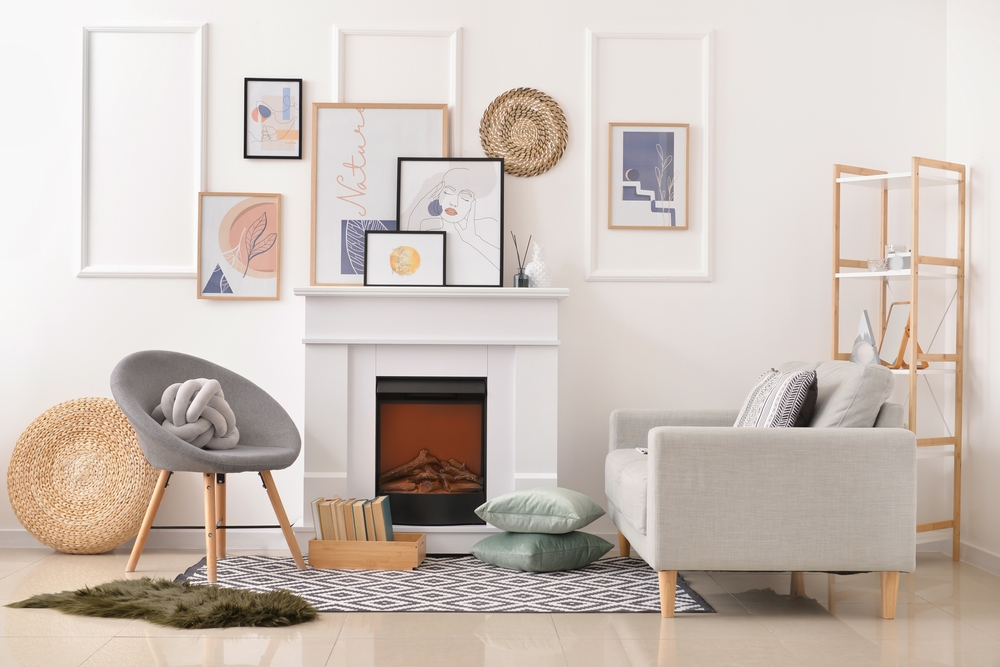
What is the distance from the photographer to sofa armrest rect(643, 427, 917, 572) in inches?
106

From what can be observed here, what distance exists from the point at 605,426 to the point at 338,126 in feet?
6.28

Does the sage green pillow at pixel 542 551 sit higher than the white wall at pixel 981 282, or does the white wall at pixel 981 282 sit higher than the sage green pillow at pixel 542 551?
the white wall at pixel 981 282

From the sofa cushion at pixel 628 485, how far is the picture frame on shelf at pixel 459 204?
1.06m

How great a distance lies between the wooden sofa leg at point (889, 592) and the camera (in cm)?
275

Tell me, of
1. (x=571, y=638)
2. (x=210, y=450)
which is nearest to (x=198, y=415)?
(x=210, y=450)

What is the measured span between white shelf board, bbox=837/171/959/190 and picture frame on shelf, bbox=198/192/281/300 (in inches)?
105

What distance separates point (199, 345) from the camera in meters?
3.99

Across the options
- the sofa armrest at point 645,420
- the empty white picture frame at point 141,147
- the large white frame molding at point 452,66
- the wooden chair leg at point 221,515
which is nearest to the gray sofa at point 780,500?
the sofa armrest at point 645,420

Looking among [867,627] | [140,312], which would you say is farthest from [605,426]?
[140,312]

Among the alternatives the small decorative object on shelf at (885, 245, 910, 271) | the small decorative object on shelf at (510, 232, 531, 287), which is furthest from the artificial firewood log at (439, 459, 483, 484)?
the small decorative object on shelf at (885, 245, 910, 271)

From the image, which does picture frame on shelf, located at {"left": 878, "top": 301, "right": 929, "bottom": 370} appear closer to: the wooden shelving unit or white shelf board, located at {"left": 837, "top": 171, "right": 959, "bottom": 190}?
the wooden shelving unit

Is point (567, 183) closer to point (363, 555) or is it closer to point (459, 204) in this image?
point (459, 204)

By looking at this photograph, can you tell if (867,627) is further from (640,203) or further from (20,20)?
(20,20)

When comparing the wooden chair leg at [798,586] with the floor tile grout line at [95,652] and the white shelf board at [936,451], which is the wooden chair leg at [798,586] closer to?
the white shelf board at [936,451]
